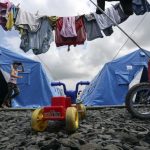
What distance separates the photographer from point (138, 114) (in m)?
5.51

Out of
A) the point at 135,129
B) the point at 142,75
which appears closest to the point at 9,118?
the point at 135,129

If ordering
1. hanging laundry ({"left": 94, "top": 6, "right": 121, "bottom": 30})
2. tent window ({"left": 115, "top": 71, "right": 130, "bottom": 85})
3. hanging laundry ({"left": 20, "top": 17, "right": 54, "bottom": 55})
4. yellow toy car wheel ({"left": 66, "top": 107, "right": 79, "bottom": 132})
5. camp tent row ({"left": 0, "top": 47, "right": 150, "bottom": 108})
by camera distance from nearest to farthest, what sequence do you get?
yellow toy car wheel ({"left": 66, "top": 107, "right": 79, "bottom": 132}), hanging laundry ({"left": 94, "top": 6, "right": 121, "bottom": 30}), hanging laundry ({"left": 20, "top": 17, "right": 54, "bottom": 55}), camp tent row ({"left": 0, "top": 47, "right": 150, "bottom": 108}), tent window ({"left": 115, "top": 71, "right": 130, "bottom": 85})

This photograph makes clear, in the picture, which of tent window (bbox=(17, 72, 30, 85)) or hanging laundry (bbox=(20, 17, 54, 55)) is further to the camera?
tent window (bbox=(17, 72, 30, 85))

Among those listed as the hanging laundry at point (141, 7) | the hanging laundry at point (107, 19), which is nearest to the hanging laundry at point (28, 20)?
the hanging laundry at point (107, 19)

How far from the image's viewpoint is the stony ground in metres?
3.58

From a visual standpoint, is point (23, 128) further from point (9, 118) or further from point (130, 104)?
point (130, 104)

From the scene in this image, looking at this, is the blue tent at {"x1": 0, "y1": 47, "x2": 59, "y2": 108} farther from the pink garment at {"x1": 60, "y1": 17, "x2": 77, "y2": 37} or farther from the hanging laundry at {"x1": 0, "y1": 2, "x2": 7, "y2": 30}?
the pink garment at {"x1": 60, "y1": 17, "x2": 77, "y2": 37}

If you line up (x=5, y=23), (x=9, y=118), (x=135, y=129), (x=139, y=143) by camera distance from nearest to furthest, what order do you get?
(x=139, y=143), (x=135, y=129), (x=9, y=118), (x=5, y=23)

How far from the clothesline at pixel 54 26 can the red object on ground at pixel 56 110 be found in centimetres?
697

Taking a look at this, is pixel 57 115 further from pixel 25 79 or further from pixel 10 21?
pixel 25 79

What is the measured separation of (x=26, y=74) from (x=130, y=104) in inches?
298

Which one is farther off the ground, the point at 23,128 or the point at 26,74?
the point at 26,74

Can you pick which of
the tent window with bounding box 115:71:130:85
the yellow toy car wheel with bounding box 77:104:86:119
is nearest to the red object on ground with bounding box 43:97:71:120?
the yellow toy car wheel with bounding box 77:104:86:119

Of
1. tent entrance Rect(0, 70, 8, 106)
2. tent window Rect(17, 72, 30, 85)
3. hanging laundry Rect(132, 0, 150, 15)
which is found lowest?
tent entrance Rect(0, 70, 8, 106)
